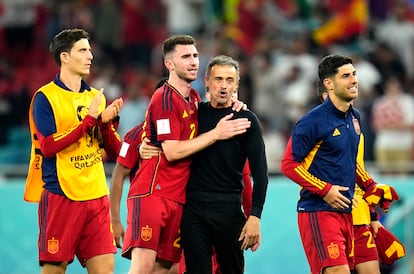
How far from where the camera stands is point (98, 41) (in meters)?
22.5

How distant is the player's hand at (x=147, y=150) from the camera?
10.4 meters

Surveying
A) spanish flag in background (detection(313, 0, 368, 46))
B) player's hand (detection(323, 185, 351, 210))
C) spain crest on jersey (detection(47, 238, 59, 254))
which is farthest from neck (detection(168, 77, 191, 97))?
spanish flag in background (detection(313, 0, 368, 46))

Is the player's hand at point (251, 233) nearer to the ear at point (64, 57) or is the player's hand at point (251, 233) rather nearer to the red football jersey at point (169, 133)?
the red football jersey at point (169, 133)

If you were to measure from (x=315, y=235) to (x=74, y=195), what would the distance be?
2.20 metres

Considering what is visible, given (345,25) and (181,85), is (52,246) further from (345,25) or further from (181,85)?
(345,25)

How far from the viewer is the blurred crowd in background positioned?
59.8 feet

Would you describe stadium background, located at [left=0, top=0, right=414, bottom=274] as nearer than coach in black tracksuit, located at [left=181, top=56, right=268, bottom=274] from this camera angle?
No

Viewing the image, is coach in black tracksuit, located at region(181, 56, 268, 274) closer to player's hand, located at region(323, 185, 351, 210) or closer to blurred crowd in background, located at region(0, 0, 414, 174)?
player's hand, located at region(323, 185, 351, 210)

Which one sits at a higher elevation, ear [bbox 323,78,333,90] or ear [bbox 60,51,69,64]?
ear [bbox 60,51,69,64]

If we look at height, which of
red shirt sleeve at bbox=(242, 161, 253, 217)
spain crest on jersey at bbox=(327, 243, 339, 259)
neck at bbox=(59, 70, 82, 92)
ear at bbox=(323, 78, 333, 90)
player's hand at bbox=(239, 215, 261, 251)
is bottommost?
spain crest on jersey at bbox=(327, 243, 339, 259)

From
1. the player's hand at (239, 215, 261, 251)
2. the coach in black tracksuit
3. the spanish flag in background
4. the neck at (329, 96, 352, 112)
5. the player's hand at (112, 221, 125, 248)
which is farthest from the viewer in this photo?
the spanish flag in background

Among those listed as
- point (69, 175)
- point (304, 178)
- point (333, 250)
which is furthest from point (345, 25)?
point (69, 175)

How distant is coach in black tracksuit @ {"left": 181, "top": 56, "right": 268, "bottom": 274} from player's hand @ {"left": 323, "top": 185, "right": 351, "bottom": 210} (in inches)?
27.9

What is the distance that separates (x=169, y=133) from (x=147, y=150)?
38 centimetres
